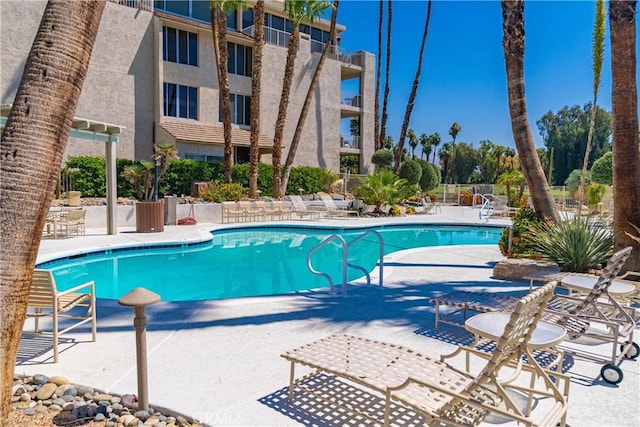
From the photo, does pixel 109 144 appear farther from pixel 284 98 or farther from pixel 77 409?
pixel 77 409

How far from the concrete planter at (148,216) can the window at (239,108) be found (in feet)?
43.4

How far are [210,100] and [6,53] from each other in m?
9.46

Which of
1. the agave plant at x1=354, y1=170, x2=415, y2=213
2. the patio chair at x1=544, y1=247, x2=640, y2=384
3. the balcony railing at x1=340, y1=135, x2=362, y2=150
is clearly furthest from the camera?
the balcony railing at x1=340, y1=135, x2=362, y2=150

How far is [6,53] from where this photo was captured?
19.6 m

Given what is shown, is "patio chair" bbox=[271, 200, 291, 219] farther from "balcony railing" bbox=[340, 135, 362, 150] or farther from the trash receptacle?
"balcony railing" bbox=[340, 135, 362, 150]

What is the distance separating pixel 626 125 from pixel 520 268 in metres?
2.92

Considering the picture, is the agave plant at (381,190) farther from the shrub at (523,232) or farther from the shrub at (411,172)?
the shrub at (523,232)

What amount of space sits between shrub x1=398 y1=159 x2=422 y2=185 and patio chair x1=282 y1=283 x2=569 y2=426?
24.6 meters

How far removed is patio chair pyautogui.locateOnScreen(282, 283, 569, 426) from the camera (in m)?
2.60

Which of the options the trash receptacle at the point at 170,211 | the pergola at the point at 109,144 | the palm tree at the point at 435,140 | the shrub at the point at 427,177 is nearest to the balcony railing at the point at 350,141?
the shrub at the point at 427,177

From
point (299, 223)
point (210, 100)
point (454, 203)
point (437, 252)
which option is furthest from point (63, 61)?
point (454, 203)

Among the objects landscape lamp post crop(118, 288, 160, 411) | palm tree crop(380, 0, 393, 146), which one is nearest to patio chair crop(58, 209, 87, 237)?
landscape lamp post crop(118, 288, 160, 411)

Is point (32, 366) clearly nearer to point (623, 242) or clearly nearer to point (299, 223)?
point (623, 242)

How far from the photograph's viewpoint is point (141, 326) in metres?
3.21
